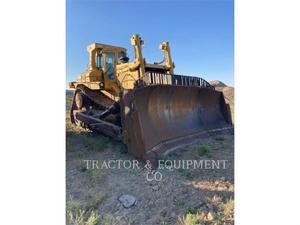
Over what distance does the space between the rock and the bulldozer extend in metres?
0.63

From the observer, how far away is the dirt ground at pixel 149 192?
3.46 meters

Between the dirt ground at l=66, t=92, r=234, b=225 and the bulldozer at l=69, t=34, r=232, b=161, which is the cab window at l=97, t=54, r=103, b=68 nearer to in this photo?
the bulldozer at l=69, t=34, r=232, b=161

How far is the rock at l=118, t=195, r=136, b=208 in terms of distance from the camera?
144 inches

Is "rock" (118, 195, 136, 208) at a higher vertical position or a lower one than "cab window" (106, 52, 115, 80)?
lower

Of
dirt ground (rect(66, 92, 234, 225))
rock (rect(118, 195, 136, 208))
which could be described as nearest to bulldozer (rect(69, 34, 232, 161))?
dirt ground (rect(66, 92, 234, 225))

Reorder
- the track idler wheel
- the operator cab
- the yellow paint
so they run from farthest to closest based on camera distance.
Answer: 1. the track idler wheel
2. the operator cab
3. the yellow paint

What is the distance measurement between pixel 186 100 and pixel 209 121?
78 cm

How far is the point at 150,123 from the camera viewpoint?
4750 mm

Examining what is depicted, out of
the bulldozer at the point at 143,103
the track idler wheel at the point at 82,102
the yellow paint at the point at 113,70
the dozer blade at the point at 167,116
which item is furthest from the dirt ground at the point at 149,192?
the track idler wheel at the point at 82,102

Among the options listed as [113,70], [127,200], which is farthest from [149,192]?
[113,70]

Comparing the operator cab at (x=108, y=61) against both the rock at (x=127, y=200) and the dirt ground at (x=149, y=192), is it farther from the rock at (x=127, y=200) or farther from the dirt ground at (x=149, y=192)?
the rock at (x=127, y=200)

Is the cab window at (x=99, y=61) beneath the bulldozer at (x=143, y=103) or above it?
→ above
